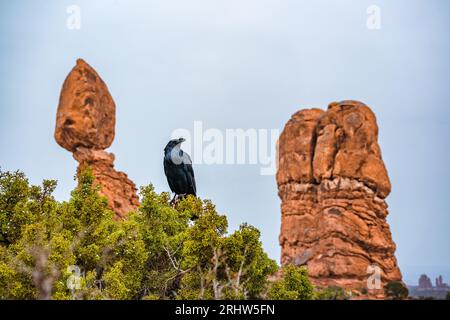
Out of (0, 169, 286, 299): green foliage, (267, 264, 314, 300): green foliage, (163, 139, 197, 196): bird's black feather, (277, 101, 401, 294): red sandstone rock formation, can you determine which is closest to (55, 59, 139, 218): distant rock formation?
(277, 101, 401, 294): red sandstone rock formation

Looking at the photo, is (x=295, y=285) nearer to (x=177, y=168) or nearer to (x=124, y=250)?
(x=124, y=250)

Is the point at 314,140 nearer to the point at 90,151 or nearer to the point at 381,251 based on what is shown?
the point at 381,251

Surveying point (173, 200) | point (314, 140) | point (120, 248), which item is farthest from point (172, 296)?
point (314, 140)

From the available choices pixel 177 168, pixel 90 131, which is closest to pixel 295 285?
pixel 177 168

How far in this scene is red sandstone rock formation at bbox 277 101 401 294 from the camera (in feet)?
143

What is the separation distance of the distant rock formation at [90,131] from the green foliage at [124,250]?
2481cm

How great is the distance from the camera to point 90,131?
139 ft

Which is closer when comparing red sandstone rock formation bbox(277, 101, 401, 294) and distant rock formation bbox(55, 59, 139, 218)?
distant rock formation bbox(55, 59, 139, 218)

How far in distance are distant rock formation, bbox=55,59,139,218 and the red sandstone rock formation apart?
45.9 ft

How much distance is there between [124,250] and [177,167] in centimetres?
360

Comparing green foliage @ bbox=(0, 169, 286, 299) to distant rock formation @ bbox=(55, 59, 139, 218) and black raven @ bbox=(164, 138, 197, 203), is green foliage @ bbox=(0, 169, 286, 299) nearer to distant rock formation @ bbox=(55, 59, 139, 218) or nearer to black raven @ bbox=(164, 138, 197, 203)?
black raven @ bbox=(164, 138, 197, 203)

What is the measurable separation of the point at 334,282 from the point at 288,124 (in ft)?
52.7
